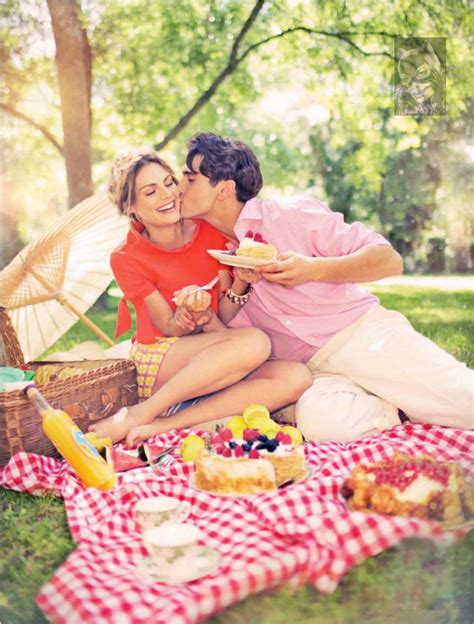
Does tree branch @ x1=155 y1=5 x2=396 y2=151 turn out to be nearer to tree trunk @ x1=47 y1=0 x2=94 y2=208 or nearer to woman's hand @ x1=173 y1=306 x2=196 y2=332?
tree trunk @ x1=47 y1=0 x2=94 y2=208

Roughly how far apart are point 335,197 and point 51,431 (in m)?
1.63

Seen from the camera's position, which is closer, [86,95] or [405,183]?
[86,95]

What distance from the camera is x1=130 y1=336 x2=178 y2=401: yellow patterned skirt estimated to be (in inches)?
88.7

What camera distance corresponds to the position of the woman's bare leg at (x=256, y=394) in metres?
2.14

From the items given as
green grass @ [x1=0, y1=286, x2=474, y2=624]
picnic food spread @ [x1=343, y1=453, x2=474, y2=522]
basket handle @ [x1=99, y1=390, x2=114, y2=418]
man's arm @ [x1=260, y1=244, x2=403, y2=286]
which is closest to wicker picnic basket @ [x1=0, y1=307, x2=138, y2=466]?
basket handle @ [x1=99, y1=390, x2=114, y2=418]

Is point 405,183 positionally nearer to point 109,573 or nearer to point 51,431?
point 51,431

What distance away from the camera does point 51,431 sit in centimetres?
177

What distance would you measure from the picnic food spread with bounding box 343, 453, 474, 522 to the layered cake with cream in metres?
0.15

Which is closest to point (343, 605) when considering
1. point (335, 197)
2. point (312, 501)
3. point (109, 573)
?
point (312, 501)

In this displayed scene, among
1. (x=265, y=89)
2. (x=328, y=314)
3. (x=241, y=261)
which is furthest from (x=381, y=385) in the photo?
(x=265, y=89)

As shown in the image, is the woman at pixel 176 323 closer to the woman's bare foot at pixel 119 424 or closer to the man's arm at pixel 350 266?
the woman's bare foot at pixel 119 424

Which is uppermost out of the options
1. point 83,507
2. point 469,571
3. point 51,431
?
point 51,431

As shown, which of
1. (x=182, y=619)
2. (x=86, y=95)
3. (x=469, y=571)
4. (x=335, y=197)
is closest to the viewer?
(x=182, y=619)

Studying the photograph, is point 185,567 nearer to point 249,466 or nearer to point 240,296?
point 249,466
